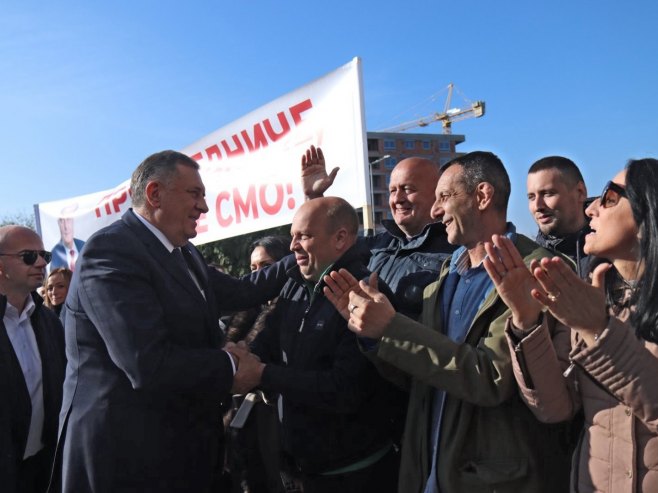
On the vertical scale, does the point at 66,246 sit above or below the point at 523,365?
above

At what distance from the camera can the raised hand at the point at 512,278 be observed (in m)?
2.10

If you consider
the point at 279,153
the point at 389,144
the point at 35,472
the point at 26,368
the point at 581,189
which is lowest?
the point at 35,472

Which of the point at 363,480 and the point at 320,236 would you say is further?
the point at 320,236

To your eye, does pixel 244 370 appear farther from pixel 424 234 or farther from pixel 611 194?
pixel 611 194

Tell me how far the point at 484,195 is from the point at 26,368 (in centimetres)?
275

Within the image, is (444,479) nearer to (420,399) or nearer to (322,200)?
(420,399)

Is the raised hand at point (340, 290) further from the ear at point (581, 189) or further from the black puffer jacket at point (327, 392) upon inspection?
the ear at point (581, 189)

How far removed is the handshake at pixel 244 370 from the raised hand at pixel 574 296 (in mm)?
1475

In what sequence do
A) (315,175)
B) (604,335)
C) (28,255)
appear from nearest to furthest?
(604,335), (28,255), (315,175)

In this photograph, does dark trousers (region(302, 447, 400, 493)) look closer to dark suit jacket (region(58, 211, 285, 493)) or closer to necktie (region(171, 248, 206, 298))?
dark suit jacket (region(58, 211, 285, 493))

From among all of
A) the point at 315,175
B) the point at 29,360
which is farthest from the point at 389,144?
the point at 29,360

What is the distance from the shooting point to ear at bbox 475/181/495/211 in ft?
9.47

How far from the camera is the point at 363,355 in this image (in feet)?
9.37

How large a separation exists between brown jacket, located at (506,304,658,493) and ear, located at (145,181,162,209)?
1831 mm
